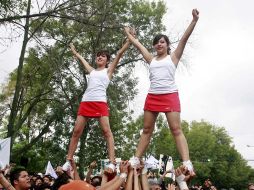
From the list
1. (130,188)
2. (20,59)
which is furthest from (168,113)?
(20,59)

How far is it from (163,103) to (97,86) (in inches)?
84.0

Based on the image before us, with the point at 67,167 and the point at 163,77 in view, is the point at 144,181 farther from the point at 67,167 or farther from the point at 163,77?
the point at 67,167

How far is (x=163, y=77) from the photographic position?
6840 millimetres

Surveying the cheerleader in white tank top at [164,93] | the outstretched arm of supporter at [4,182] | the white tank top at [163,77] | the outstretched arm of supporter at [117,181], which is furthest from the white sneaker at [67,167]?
the outstretched arm of supporter at [117,181]

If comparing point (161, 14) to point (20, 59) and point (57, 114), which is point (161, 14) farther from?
point (20, 59)

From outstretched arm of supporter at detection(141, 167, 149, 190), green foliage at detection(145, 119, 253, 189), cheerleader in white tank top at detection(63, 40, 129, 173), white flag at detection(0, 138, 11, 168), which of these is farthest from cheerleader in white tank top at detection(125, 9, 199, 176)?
green foliage at detection(145, 119, 253, 189)

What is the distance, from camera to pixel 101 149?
Result: 90.9ft

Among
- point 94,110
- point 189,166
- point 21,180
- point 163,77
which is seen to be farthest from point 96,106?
point 189,166

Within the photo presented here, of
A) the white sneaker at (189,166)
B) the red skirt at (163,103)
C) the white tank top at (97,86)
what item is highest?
the white tank top at (97,86)

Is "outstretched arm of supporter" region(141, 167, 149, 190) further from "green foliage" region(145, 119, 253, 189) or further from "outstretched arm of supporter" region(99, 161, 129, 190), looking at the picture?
"green foliage" region(145, 119, 253, 189)

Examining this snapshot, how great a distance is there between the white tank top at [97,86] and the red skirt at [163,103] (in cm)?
183

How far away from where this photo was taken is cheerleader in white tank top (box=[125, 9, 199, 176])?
6593 millimetres

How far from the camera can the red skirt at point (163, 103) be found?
665 centimetres

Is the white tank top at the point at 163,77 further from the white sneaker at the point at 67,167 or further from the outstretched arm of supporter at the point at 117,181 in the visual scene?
the white sneaker at the point at 67,167
